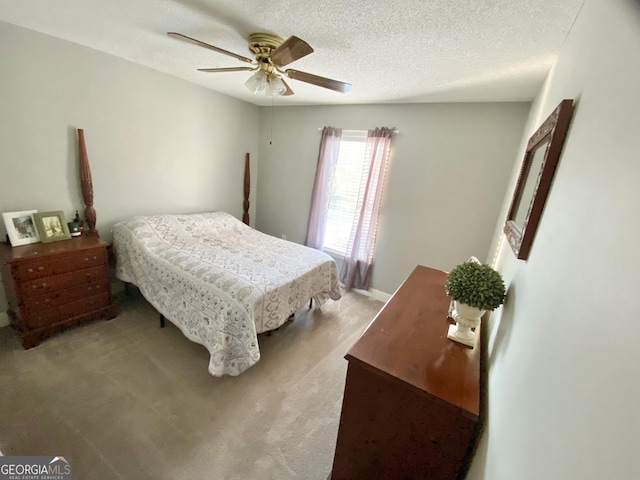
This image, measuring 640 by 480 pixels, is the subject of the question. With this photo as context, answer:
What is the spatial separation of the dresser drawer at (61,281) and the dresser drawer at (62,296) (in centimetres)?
3

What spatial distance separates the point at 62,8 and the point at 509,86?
10.0ft

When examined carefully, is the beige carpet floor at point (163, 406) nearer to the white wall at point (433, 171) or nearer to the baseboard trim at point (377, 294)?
the baseboard trim at point (377, 294)

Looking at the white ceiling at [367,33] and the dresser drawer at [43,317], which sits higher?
the white ceiling at [367,33]

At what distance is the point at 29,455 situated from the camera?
1.30 m

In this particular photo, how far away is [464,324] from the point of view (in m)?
1.17

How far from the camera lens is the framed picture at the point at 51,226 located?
6.93 feet

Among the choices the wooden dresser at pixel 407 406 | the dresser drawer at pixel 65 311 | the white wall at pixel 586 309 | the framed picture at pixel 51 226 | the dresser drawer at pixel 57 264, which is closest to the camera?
the white wall at pixel 586 309

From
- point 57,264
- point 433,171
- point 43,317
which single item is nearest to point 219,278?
point 57,264

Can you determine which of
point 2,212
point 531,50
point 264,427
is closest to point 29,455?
point 264,427

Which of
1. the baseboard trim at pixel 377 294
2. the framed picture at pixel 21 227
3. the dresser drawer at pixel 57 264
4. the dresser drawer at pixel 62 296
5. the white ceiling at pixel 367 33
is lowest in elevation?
the baseboard trim at pixel 377 294

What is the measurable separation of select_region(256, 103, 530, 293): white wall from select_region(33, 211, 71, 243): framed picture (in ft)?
8.43

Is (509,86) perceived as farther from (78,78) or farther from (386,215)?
(78,78)

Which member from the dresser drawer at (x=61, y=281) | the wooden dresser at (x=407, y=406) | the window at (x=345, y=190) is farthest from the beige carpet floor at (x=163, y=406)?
the window at (x=345, y=190)

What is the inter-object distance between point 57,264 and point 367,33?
8.88 ft
